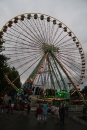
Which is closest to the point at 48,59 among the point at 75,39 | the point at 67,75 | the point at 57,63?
the point at 57,63

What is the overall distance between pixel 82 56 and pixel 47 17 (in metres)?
9.88

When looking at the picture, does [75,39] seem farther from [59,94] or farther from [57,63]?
[59,94]

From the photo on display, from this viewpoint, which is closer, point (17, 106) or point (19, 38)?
point (19, 38)

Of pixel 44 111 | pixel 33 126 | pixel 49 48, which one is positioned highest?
pixel 49 48

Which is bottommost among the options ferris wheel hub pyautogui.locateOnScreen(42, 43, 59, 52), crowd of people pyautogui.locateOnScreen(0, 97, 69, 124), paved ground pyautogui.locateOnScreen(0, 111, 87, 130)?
paved ground pyautogui.locateOnScreen(0, 111, 87, 130)

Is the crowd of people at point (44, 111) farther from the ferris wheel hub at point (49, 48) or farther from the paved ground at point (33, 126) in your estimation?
the ferris wheel hub at point (49, 48)

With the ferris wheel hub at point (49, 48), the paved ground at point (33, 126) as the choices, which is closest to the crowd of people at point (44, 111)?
the paved ground at point (33, 126)

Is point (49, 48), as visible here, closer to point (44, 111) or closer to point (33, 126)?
point (44, 111)

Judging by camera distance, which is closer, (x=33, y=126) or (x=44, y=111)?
(x=33, y=126)

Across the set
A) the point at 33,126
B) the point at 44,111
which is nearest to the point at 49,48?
the point at 44,111

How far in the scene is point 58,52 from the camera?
104 ft

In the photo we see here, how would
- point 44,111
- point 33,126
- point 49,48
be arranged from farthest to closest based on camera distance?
point 49,48
point 44,111
point 33,126

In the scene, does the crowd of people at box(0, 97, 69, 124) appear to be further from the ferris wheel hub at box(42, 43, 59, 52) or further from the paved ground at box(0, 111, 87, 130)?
the ferris wheel hub at box(42, 43, 59, 52)

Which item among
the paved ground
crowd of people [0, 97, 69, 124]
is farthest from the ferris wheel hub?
the paved ground
